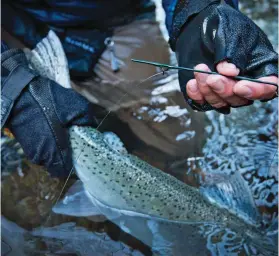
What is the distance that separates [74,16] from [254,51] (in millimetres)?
1105

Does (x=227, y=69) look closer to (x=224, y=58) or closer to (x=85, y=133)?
(x=224, y=58)

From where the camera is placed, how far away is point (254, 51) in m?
1.34

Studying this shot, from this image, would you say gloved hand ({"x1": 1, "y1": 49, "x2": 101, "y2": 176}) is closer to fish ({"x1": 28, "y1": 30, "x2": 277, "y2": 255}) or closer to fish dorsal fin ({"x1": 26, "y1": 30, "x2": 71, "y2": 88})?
fish ({"x1": 28, "y1": 30, "x2": 277, "y2": 255})

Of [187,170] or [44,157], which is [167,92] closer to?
[187,170]

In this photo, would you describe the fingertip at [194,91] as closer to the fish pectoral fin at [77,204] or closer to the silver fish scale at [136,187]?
the silver fish scale at [136,187]

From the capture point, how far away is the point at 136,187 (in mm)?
1484

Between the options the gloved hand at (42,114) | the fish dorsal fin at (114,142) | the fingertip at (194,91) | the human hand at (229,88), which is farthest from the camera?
the gloved hand at (42,114)

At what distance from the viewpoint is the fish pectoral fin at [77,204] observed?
142 cm

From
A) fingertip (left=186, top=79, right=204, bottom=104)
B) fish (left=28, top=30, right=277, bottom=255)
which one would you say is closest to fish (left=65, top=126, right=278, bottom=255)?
fish (left=28, top=30, right=277, bottom=255)

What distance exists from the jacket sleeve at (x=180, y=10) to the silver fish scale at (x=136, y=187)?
1.57 ft

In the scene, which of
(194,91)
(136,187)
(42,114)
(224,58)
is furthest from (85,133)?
(224,58)

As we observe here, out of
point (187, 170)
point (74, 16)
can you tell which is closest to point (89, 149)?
point (187, 170)

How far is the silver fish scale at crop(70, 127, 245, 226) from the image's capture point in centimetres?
142

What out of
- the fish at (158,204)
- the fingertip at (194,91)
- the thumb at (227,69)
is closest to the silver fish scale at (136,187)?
the fish at (158,204)
